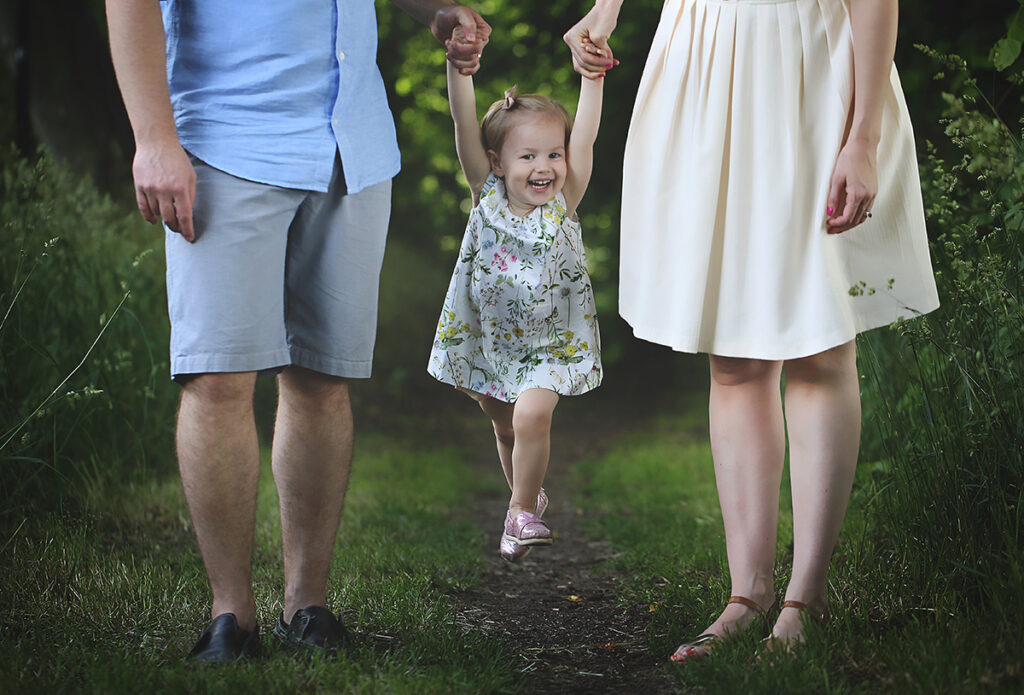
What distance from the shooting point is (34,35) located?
629cm

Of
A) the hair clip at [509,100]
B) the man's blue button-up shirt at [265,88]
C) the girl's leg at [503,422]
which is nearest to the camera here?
the man's blue button-up shirt at [265,88]

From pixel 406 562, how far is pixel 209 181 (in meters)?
1.67

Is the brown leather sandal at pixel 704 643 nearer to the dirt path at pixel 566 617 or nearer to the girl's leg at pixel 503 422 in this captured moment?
the dirt path at pixel 566 617

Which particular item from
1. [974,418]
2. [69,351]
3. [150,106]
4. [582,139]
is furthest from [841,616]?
[69,351]

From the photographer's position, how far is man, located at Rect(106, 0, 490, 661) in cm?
209

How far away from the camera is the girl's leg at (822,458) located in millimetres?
2201

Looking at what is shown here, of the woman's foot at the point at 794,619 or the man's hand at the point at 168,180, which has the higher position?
the man's hand at the point at 168,180

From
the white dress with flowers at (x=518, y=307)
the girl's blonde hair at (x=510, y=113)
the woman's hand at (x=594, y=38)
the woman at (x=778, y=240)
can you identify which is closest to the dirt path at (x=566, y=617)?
the woman at (x=778, y=240)

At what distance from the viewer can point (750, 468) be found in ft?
7.55

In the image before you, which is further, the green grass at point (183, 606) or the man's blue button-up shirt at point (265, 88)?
the man's blue button-up shirt at point (265, 88)

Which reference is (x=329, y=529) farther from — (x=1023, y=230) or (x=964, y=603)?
(x=1023, y=230)

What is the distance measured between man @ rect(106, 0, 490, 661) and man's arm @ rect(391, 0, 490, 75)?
22cm

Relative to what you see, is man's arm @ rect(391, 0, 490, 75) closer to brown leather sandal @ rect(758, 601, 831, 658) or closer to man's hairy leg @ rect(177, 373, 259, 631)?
man's hairy leg @ rect(177, 373, 259, 631)

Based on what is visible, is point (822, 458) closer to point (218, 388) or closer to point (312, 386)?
point (312, 386)
